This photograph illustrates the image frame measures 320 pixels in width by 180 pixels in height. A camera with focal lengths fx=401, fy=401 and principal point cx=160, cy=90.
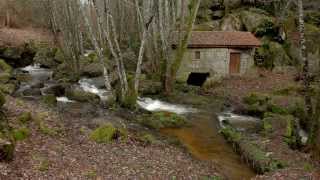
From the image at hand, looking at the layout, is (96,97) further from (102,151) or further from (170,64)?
(102,151)

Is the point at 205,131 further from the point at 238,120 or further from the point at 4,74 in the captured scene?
the point at 4,74

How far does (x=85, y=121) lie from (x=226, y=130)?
19.2 ft

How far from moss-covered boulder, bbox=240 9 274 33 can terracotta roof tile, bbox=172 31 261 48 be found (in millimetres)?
3576

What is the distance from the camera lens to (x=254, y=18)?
118 ft

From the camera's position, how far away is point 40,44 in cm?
4119

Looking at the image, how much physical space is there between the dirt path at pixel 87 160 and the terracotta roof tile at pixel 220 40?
1693 cm

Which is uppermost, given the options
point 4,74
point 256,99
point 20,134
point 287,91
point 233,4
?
point 233,4

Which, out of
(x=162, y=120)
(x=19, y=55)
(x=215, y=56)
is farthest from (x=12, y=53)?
(x=162, y=120)

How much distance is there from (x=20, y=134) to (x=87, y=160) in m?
2.30

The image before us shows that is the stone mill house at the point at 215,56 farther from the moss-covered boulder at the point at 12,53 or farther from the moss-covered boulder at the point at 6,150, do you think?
the moss-covered boulder at the point at 6,150

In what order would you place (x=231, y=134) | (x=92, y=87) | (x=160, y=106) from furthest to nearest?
1. (x=92, y=87)
2. (x=160, y=106)
3. (x=231, y=134)

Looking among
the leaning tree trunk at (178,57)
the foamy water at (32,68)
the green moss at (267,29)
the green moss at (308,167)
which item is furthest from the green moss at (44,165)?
the green moss at (267,29)

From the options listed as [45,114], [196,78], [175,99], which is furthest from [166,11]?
[45,114]

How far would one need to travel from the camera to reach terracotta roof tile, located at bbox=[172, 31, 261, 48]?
30125 mm
